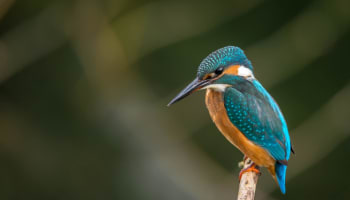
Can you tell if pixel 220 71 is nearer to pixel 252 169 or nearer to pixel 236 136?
pixel 236 136

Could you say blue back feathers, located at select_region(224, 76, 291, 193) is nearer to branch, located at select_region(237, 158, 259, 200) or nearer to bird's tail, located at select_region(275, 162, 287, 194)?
bird's tail, located at select_region(275, 162, 287, 194)

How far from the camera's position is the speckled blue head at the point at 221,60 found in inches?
110

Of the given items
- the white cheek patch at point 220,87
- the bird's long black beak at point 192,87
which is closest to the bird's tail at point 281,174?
the white cheek patch at point 220,87

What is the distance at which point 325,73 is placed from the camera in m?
5.21

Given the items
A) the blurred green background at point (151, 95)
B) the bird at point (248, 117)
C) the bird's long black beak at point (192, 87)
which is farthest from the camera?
the blurred green background at point (151, 95)

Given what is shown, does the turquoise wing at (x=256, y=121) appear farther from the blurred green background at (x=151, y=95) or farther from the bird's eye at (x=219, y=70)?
the blurred green background at (x=151, y=95)

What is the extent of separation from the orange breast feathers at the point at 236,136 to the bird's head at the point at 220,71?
0.08 metres

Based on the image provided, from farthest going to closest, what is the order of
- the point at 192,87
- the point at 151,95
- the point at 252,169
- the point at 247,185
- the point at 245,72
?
the point at 151,95, the point at 245,72, the point at 252,169, the point at 192,87, the point at 247,185

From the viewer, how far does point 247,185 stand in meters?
2.59

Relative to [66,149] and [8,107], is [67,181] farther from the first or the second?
[8,107]

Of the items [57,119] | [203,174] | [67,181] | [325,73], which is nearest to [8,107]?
[57,119]

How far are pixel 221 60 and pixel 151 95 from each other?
8.46 feet

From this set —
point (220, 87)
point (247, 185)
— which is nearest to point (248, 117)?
point (220, 87)

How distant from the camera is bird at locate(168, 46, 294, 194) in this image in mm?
2863
